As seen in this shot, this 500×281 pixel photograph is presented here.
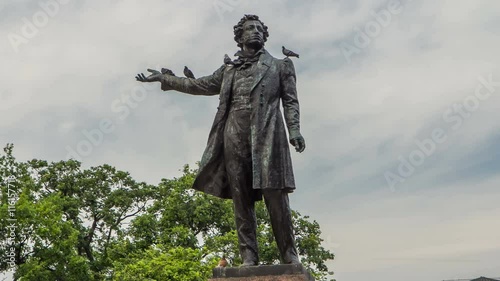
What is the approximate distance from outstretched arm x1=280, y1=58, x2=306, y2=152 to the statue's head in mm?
398

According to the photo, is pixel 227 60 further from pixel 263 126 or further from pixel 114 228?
pixel 114 228

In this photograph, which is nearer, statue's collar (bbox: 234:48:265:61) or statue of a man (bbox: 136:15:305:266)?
statue of a man (bbox: 136:15:305:266)

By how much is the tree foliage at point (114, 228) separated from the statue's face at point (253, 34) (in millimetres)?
18549

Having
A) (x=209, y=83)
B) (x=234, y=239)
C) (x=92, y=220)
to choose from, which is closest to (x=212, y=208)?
(x=234, y=239)

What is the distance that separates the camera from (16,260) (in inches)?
1088

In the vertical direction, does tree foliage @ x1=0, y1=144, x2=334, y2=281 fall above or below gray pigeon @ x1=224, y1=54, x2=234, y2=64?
above

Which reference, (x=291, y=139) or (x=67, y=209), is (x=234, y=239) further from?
(x=291, y=139)

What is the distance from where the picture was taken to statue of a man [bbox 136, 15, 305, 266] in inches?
288

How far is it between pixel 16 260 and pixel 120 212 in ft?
27.8

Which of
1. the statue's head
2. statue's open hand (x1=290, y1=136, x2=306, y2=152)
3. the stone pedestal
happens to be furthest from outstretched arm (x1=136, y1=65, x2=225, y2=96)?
the stone pedestal

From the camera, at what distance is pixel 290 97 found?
7734mm

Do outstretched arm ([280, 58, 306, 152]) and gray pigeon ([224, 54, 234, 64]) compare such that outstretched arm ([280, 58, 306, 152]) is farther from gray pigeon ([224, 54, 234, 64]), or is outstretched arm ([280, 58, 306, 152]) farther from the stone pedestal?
the stone pedestal

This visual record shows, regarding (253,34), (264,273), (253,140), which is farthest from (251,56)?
(264,273)

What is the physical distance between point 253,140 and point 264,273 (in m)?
1.46
